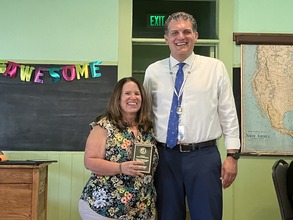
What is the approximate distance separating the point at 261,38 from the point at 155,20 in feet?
3.52

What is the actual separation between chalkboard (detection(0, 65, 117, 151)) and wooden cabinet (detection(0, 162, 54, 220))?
1.06m

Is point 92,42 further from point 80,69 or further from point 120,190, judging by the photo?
point 120,190

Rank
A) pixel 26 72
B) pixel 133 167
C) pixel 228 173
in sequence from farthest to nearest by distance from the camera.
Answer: pixel 26 72, pixel 228 173, pixel 133 167

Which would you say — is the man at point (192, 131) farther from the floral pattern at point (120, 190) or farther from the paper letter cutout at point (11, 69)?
the paper letter cutout at point (11, 69)

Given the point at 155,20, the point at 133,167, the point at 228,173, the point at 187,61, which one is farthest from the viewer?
the point at 155,20

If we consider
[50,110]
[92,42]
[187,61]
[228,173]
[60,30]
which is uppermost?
[60,30]

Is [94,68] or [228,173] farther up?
[94,68]

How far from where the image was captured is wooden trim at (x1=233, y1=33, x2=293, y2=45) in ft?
11.7

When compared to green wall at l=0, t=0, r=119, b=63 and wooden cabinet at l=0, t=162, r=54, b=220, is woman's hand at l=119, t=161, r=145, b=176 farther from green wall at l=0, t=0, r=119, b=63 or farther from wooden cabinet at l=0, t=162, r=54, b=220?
green wall at l=0, t=0, r=119, b=63

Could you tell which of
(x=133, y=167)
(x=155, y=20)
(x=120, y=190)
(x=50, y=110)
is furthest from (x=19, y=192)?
(x=155, y=20)

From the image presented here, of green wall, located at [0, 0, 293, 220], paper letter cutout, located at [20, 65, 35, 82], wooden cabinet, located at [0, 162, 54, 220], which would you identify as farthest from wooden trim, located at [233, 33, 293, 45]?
wooden cabinet, located at [0, 162, 54, 220]

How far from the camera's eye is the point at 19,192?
7.89 ft

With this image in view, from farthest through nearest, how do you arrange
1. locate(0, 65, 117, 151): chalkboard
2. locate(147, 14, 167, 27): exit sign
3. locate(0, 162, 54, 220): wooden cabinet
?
locate(147, 14, 167, 27): exit sign
locate(0, 65, 117, 151): chalkboard
locate(0, 162, 54, 220): wooden cabinet

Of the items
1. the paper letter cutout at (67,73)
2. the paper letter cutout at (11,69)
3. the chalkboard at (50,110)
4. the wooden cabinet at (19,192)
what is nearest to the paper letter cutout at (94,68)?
the chalkboard at (50,110)
